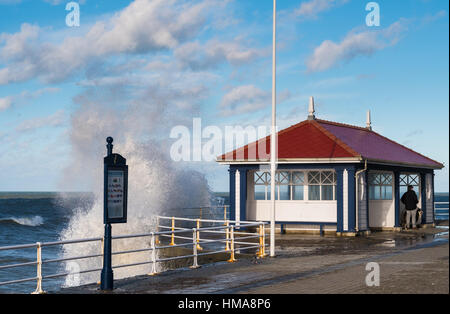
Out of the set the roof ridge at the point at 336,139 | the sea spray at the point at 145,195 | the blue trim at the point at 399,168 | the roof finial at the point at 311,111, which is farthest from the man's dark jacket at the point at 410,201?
the sea spray at the point at 145,195

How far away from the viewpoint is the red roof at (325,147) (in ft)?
74.8

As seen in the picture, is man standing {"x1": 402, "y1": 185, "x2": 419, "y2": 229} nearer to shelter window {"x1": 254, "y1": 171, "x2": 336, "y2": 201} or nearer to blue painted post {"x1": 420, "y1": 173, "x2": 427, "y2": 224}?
blue painted post {"x1": 420, "y1": 173, "x2": 427, "y2": 224}

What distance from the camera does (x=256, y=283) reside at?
Answer: 1135cm

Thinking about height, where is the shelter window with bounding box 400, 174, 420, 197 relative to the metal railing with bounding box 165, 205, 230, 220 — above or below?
above

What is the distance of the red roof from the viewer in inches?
898

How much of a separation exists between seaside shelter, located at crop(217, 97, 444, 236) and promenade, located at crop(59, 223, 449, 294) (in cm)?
429

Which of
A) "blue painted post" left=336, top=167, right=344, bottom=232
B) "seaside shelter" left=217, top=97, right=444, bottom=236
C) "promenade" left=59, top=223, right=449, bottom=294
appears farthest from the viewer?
"seaside shelter" left=217, top=97, right=444, bottom=236

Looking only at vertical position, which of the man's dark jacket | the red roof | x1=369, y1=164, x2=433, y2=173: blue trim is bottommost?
the man's dark jacket

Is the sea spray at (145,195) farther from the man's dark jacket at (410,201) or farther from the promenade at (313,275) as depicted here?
the promenade at (313,275)

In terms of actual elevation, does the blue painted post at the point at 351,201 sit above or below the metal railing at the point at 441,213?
above

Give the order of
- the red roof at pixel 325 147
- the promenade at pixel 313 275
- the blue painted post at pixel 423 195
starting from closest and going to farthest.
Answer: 1. the promenade at pixel 313 275
2. the red roof at pixel 325 147
3. the blue painted post at pixel 423 195

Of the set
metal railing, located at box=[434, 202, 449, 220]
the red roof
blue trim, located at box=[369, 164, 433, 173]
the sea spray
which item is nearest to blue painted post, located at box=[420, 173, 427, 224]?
blue trim, located at box=[369, 164, 433, 173]
